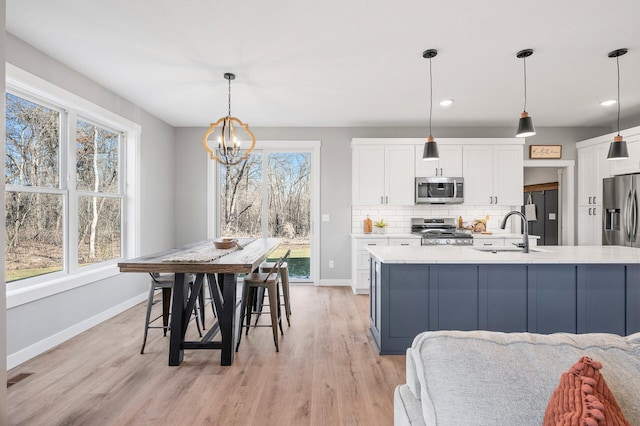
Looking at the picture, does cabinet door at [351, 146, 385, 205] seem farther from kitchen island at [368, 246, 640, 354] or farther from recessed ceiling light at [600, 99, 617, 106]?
recessed ceiling light at [600, 99, 617, 106]

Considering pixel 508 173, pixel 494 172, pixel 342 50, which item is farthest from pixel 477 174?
pixel 342 50

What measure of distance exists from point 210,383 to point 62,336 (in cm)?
175

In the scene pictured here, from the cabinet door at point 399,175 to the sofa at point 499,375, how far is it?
4269 mm

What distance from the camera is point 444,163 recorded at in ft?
17.1

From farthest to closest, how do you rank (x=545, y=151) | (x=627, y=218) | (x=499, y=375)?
(x=545, y=151) → (x=627, y=218) → (x=499, y=375)

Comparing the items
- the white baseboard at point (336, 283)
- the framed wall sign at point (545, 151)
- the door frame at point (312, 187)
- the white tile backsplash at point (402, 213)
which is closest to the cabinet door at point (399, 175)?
the white tile backsplash at point (402, 213)

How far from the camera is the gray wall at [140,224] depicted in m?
2.77

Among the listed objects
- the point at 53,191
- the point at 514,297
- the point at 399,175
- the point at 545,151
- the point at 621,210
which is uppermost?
the point at 545,151

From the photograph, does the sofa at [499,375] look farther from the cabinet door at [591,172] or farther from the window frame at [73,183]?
the cabinet door at [591,172]

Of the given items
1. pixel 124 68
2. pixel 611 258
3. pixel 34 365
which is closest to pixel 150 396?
pixel 34 365

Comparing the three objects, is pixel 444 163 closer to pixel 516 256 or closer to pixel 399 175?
pixel 399 175

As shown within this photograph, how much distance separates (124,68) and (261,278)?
7.91 feet

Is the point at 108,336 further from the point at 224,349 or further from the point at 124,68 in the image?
the point at 124,68

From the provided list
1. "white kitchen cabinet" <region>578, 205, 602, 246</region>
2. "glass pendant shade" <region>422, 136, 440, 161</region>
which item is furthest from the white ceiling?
"white kitchen cabinet" <region>578, 205, 602, 246</region>
